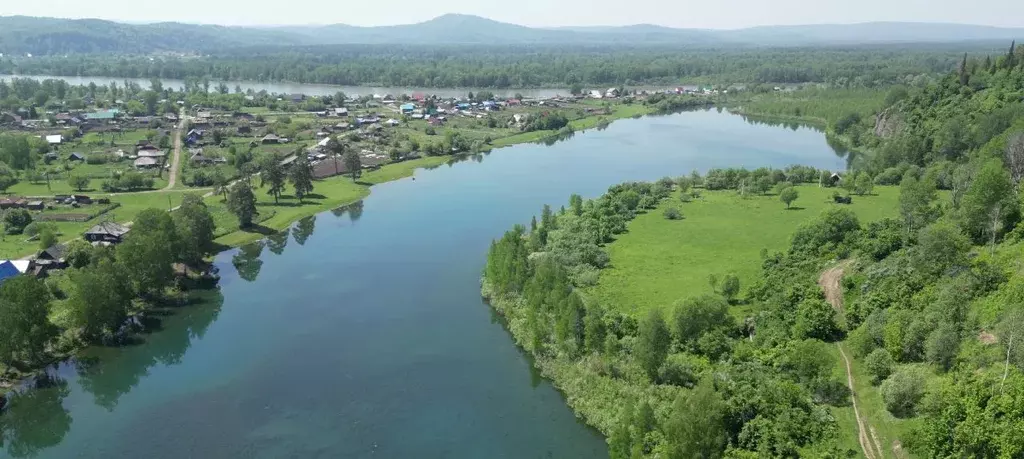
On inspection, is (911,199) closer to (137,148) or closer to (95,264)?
(95,264)

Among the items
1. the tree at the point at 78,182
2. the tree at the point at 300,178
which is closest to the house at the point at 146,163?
the tree at the point at 78,182

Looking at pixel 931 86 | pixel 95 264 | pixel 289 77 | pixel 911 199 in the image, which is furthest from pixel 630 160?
pixel 289 77

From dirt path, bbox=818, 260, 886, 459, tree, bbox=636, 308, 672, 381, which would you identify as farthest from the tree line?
dirt path, bbox=818, 260, 886, 459

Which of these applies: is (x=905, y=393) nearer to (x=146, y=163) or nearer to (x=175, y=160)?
(x=146, y=163)

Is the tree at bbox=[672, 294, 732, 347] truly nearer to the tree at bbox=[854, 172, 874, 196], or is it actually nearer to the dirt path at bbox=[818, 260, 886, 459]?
the dirt path at bbox=[818, 260, 886, 459]

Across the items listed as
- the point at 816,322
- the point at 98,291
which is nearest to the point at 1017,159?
the point at 816,322

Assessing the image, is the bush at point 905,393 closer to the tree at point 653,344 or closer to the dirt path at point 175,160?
the tree at point 653,344
